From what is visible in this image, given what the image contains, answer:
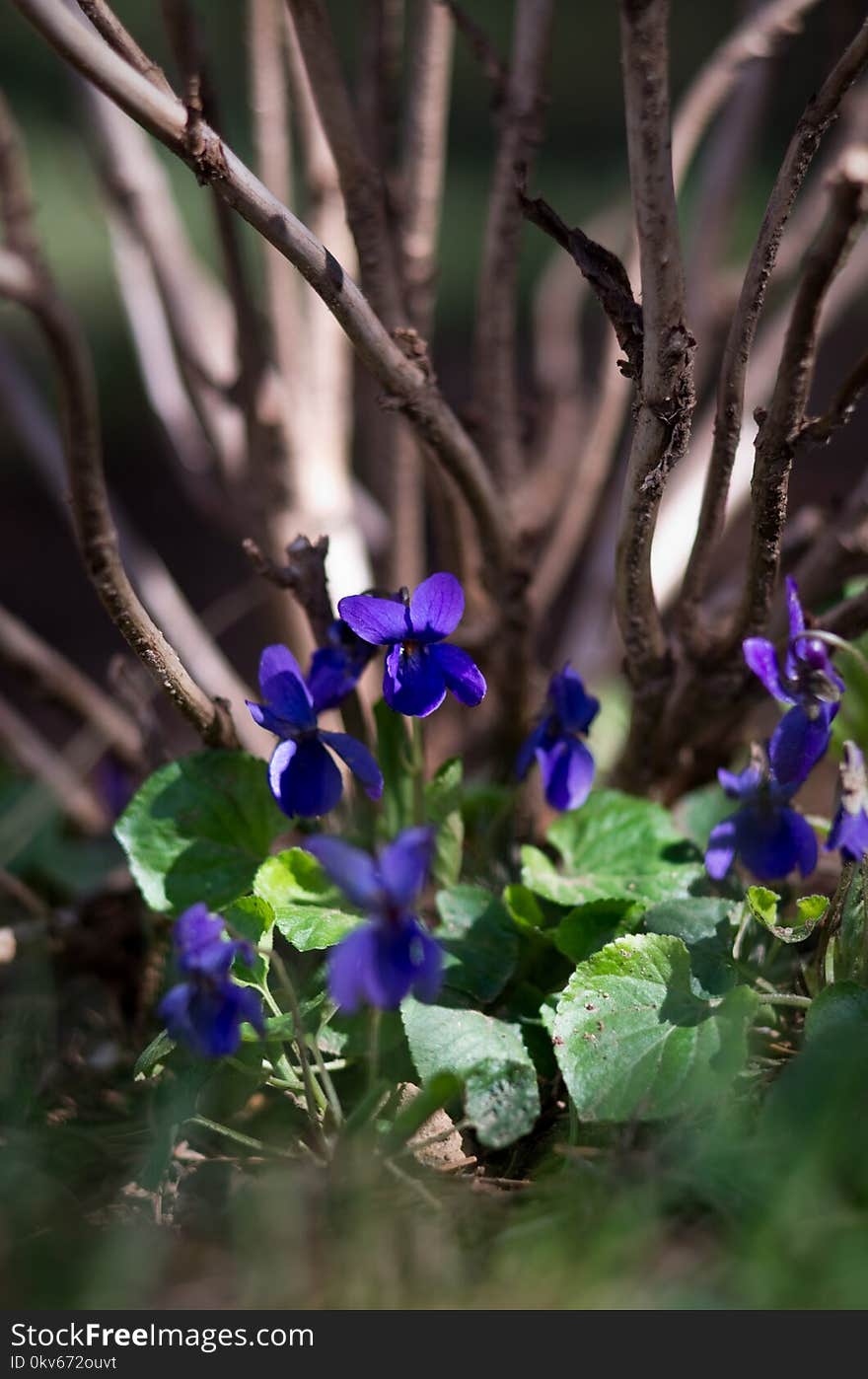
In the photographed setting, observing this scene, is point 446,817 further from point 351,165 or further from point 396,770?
point 351,165

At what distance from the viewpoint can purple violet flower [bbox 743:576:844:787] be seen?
1002 mm

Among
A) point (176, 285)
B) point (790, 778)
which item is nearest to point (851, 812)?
point (790, 778)

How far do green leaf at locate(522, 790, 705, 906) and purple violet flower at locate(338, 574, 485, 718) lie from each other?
254 mm

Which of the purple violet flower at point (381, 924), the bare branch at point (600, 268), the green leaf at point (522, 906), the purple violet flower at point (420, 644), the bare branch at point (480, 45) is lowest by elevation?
the purple violet flower at point (381, 924)

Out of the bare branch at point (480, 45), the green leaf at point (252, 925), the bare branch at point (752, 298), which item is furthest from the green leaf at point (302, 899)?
the bare branch at point (480, 45)

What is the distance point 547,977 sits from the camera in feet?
3.76

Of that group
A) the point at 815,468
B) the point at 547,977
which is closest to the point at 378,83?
the point at 547,977

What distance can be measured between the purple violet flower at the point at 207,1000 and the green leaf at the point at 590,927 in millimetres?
314

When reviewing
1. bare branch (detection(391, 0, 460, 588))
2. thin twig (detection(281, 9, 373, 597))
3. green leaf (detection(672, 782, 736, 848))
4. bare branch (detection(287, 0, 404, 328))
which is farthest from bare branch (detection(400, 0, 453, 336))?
green leaf (detection(672, 782, 736, 848))

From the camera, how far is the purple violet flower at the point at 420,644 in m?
0.98

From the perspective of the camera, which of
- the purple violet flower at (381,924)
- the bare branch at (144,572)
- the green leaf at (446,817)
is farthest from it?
the bare branch at (144,572)

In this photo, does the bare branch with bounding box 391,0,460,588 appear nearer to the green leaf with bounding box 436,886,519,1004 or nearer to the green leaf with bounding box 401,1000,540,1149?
the green leaf with bounding box 436,886,519,1004

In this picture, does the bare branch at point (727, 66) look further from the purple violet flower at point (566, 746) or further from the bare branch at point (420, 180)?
the purple violet flower at point (566, 746)
